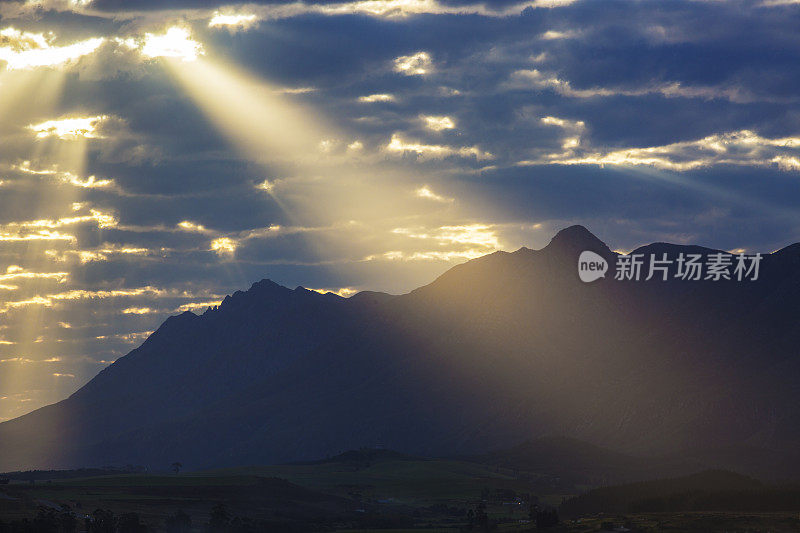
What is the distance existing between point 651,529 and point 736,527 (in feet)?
50.6

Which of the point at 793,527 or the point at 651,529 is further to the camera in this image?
the point at 651,529

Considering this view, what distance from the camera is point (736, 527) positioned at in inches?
7677

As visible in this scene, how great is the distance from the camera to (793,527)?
614 ft

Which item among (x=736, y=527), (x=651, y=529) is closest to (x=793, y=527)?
(x=736, y=527)

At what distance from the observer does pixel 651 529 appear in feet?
655

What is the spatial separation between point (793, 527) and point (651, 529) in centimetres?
2571

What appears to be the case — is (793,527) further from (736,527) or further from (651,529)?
(651,529)
